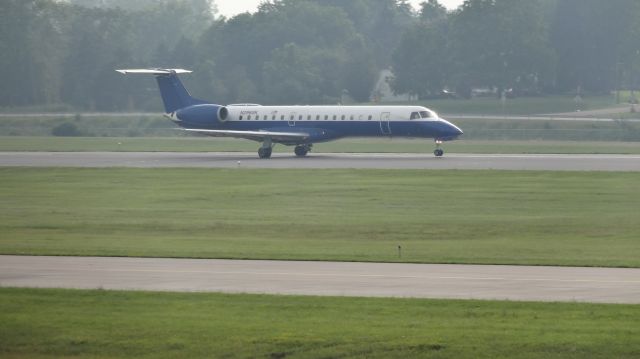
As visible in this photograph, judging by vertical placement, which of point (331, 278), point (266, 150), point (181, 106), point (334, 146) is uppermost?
point (181, 106)

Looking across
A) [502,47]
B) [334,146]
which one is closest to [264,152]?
[334,146]

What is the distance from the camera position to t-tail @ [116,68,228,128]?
7938 cm

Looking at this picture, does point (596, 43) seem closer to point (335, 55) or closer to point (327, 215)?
point (335, 55)

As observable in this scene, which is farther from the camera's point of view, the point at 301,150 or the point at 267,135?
the point at 301,150

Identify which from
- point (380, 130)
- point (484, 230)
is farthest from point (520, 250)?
point (380, 130)

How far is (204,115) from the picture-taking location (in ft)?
260

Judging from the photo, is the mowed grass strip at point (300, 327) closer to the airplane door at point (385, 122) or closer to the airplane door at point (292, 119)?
the airplane door at point (385, 122)

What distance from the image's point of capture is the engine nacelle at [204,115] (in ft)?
260

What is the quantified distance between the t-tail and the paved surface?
49.5 meters

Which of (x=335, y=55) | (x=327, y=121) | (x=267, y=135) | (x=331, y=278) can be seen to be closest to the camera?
(x=331, y=278)

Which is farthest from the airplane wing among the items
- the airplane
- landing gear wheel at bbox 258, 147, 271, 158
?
landing gear wheel at bbox 258, 147, 271, 158

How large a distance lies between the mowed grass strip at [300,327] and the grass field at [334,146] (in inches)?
2252

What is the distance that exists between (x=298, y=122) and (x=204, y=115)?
6.48 m

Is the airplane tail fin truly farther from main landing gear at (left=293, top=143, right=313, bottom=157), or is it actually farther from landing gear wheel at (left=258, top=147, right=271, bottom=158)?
main landing gear at (left=293, top=143, right=313, bottom=157)
